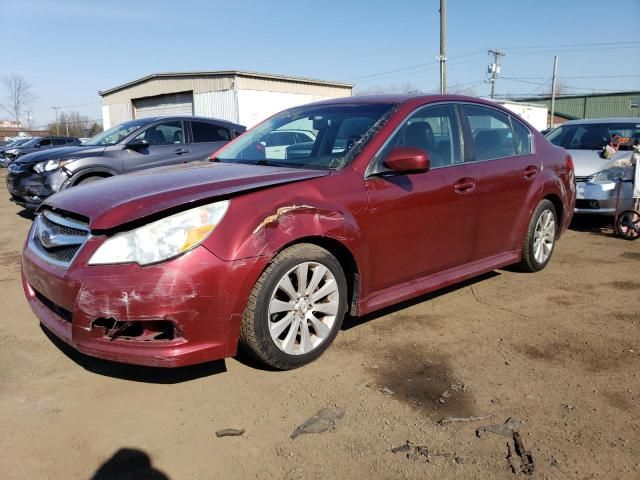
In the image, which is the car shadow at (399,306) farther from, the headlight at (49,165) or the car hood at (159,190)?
the headlight at (49,165)

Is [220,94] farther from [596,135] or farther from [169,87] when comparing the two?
[596,135]

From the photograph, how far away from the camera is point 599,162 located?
754cm

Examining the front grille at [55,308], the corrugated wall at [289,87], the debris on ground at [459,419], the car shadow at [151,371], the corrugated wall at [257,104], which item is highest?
the corrugated wall at [289,87]

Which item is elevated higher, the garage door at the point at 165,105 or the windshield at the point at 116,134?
the garage door at the point at 165,105

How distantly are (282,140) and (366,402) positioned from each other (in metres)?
2.27

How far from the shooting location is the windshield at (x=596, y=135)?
8.24 metres

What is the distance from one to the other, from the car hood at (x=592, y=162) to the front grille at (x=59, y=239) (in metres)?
6.80

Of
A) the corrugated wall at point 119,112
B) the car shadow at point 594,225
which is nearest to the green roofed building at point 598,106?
the corrugated wall at point 119,112

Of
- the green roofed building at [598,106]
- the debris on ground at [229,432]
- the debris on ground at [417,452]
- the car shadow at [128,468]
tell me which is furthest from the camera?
the green roofed building at [598,106]

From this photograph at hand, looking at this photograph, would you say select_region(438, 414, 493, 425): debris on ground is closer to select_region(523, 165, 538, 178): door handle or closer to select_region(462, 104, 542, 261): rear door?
select_region(462, 104, 542, 261): rear door

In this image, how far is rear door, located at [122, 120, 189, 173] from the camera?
8070 mm

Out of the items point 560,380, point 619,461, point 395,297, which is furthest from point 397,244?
point 619,461

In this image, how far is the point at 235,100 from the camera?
24.9 meters

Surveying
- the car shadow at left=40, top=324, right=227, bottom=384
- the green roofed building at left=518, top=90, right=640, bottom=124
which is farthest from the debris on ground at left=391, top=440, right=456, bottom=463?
the green roofed building at left=518, top=90, right=640, bottom=124
